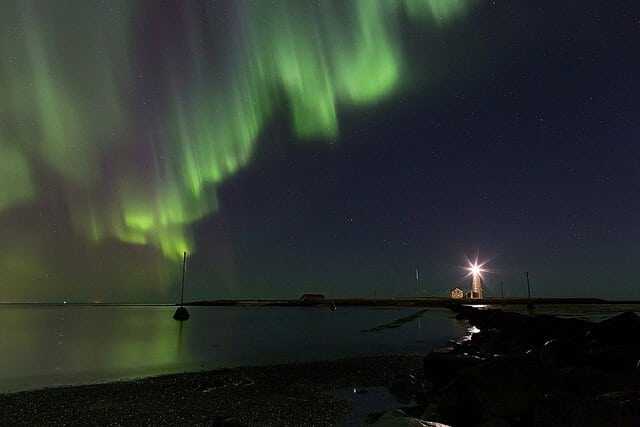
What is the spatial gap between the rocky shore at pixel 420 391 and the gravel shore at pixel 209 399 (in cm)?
4

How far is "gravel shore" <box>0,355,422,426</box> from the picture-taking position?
13.1m

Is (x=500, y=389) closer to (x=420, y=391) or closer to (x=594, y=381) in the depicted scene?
(x=594, y=381)

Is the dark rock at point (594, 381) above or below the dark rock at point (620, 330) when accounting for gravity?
above

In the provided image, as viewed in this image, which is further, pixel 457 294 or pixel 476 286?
pixel 457 294

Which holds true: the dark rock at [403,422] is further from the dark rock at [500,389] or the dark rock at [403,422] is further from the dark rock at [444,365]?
the dark rock at [444,365]

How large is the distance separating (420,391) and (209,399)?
7642 millimetres

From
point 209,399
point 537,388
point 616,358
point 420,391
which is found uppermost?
point 537,388

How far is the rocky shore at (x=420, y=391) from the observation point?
28.6 feet

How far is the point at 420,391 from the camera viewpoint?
1516 cm

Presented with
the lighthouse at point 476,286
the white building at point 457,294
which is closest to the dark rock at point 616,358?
the lighthouse at point 476,286

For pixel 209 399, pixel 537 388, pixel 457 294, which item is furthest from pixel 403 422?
pixel 457 294

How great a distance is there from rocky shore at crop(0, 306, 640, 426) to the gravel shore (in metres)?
0.04

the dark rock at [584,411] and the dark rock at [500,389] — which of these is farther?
the dark rock at [500,389]

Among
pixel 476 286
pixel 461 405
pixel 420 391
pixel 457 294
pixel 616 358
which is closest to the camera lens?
pixel 461 405
